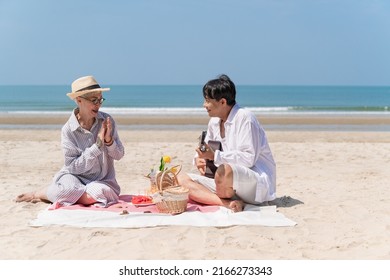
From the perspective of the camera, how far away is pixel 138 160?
32.4ft

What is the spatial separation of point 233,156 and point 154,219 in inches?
39.7

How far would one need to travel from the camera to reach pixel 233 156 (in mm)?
5582

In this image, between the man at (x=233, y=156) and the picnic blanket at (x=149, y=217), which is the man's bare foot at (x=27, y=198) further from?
the man at (x=233, y=156)

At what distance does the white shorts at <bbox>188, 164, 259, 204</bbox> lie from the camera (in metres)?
5.55

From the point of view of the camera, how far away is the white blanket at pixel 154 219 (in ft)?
17.0

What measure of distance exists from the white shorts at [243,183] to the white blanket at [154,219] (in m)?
0.22

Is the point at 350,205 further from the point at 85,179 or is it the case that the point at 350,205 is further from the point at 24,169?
the point at 24,169

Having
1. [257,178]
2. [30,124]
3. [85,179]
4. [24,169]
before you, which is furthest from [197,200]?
[30,124]

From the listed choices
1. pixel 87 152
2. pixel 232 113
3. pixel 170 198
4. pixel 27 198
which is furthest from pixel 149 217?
pixel 27 198

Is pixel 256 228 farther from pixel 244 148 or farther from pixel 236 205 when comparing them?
pixel 244 148

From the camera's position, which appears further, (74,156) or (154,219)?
(74,156)

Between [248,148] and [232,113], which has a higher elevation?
[232,113]

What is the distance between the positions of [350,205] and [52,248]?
3.32m

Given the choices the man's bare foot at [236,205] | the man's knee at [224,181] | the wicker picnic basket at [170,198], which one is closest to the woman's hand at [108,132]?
the wicker picnic basket at [170,198]
